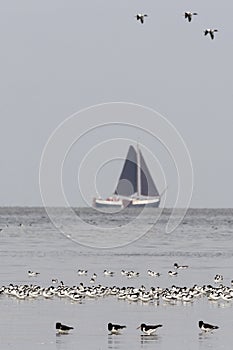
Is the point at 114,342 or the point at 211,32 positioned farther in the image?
the point at 211,32

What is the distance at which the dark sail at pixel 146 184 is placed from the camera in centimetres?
16900

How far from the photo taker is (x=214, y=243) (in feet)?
237

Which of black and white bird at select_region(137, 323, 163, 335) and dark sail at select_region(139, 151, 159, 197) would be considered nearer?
black and white bird at select_region(137, 323, 163, 335)

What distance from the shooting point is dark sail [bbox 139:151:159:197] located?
169000mm

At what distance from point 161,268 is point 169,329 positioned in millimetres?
20118

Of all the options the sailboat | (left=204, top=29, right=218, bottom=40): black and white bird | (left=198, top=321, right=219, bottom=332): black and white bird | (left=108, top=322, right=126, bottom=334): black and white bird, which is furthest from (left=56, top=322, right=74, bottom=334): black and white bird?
the sailboat

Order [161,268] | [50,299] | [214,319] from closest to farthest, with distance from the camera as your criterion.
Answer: [214,319] < [50,299] < [161,268]

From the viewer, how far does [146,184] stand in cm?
17625

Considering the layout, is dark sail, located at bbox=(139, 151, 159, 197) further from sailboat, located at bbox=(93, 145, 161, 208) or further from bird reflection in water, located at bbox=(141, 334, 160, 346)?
bird reflection in water, located at bbox=(141, 334, 160, 346)

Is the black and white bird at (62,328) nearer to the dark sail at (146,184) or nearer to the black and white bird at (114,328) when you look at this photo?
the black and white bird at (114,328)

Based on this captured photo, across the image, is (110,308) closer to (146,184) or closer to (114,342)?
(114,342)

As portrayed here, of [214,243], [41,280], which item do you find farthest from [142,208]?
[41,280]

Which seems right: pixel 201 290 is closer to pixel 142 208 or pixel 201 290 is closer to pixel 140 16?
pixel 140 16

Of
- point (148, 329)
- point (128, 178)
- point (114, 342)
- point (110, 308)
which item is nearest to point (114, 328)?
point (148, 329)
